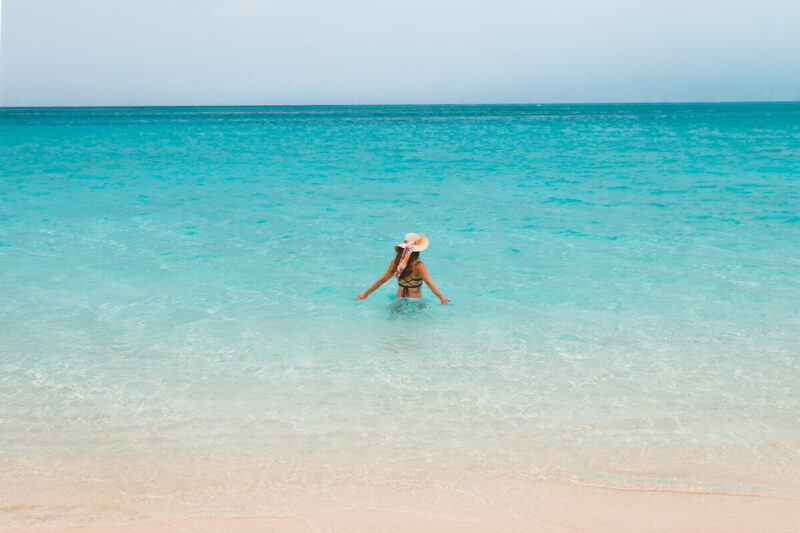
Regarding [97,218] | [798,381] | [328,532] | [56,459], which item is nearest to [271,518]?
[328,532]

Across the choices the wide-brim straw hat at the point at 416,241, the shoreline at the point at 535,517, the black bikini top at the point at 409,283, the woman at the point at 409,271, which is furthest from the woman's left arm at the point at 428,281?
the shoreline at the point at 535,517

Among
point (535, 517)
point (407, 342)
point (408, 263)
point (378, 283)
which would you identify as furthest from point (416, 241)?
point (535, 517)

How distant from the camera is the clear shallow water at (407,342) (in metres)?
5.19

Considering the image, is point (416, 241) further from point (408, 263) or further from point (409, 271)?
point (409, 271)

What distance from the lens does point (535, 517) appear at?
14.4 ft

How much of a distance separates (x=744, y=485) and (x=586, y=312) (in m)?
3.86

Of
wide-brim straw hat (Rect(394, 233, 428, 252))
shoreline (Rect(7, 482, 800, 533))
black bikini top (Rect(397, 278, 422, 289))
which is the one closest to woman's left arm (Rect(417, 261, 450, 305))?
black bikini top (Rect(397, 278, 422, 289))

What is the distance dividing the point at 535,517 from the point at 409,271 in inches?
182

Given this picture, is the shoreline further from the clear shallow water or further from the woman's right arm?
the woman's right arm

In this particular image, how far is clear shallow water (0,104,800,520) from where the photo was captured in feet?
17.0

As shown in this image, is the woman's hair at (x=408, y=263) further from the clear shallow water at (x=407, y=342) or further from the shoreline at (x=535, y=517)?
the shoreline at (x=535, y=517)

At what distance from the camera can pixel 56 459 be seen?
16.5 ft

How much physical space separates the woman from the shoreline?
413cm

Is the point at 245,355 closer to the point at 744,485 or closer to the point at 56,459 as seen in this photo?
the point at 56,459
